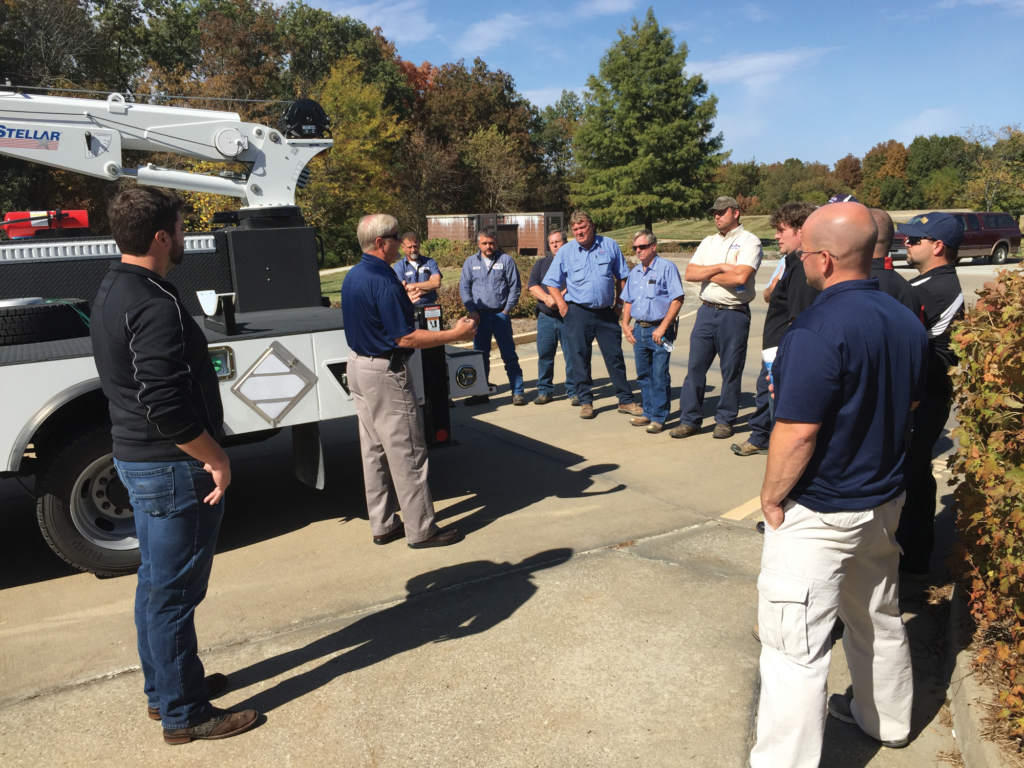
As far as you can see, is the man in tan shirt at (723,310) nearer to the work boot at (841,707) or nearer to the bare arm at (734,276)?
the bare arm at (734,276)

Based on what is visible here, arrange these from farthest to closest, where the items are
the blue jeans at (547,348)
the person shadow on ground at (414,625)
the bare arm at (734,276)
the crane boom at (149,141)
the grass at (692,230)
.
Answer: the grass at (692,230) → the blue jeans at (547,348) → the bare arm at (734,276) → the crane boom at (149,141) → the person shadow on ground at (414,625)

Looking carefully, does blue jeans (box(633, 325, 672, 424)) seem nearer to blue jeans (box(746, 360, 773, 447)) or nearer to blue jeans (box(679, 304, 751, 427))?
blue jeans (box(679, 304, 751, 427))

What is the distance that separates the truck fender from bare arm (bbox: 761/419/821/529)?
137 inches

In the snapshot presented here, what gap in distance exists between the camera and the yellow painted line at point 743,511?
5.04 m

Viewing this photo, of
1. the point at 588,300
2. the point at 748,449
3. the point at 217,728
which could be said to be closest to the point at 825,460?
the point at 217,728

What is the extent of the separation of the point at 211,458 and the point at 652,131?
36160 millimetres

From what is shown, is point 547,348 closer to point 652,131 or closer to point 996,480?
point 996,480

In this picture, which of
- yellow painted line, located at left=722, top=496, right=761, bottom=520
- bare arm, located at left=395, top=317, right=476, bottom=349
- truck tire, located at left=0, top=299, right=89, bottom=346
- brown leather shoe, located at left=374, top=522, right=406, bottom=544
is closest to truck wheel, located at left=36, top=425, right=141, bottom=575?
truck tire, located at left=0, top=299, right=89, bottom=346

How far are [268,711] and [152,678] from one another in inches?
18.2

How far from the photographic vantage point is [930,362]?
3799mm

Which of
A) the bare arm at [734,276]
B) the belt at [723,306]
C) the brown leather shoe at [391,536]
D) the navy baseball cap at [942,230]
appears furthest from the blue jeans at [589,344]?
the navy baseball cap at [942,230]

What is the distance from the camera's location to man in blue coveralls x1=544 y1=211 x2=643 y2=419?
7391mm

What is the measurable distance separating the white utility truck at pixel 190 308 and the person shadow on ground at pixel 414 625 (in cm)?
123

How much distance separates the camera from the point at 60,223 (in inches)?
251
